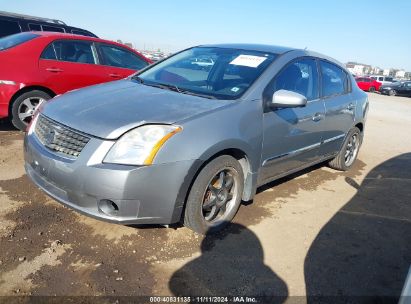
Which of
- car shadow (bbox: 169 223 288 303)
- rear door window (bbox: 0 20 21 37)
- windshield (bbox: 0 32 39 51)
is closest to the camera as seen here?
car shadow (bbox: 169 223 288 303)

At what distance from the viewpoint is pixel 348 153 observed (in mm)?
5641

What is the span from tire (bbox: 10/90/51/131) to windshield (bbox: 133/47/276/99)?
2.27 m

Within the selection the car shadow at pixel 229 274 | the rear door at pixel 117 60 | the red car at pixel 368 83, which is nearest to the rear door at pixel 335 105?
the car shadow at pixel 229 274

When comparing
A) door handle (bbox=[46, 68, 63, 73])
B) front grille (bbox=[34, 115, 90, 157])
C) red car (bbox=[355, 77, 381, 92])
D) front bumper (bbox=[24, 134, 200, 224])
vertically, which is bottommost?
red car (bbox=[355, 77, 381, 92])

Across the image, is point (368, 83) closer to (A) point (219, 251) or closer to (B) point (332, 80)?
(B) point (332, 80)

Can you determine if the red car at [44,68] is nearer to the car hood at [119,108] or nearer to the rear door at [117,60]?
the rear door at [117,60]

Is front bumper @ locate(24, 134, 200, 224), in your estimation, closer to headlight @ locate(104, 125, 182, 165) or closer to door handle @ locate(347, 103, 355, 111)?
headlight @ locate(104, 125, 182, 165)

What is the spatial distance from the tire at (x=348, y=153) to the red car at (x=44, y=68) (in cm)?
386

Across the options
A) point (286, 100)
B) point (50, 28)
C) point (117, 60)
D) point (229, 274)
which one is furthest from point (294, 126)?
point (50, 28)

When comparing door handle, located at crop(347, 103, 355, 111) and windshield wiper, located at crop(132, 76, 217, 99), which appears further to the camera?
door handle, located at crop(347, 103, 355, 111)

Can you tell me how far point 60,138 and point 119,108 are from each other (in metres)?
0.51

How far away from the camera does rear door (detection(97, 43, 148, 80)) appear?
6.47m

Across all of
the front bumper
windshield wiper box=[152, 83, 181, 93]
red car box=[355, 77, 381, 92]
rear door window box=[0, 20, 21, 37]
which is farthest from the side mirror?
red car box=[355, 77, 381, 92]

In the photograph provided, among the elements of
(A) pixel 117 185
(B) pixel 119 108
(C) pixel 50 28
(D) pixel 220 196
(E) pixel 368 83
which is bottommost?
(E) pixel 368 83
